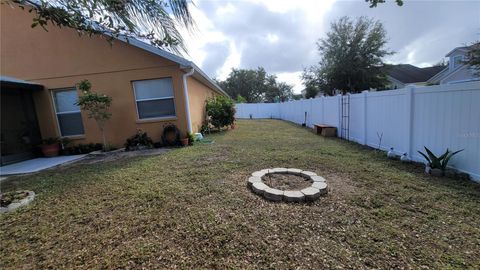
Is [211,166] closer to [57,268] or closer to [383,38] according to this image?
[57,268]

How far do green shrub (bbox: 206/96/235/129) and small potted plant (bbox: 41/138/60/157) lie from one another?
20.8 ft

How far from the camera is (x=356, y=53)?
1862cm

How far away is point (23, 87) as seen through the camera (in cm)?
749

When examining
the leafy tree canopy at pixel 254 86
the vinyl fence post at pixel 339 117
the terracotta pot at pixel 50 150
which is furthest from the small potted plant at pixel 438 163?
the leafy tree canopy at pixel 254 86

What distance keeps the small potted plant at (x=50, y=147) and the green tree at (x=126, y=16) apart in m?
7.83

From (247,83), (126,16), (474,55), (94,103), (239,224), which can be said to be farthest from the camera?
Result: (247,83)

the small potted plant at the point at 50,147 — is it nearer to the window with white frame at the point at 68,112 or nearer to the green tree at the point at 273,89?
the window with white frame at the point at 68,112

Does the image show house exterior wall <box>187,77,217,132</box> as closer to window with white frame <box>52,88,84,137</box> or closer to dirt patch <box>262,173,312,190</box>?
window with white frame <box>52,88,84,137</box>

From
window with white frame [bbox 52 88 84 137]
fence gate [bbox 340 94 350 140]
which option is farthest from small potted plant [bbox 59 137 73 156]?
fence gate [bbox 340 94 350 140]

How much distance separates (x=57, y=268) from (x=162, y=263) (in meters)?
0.96

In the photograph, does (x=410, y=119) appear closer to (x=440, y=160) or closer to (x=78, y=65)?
(x=440, y=160)

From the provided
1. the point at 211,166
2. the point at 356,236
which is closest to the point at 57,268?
the point at 356,236

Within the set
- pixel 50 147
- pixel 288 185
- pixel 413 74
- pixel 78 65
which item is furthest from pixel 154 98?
pixel 413 74

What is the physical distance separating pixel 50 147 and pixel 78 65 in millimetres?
3025
